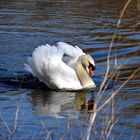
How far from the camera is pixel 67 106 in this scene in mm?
9453

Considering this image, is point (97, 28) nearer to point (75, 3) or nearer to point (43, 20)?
point (43, 20)

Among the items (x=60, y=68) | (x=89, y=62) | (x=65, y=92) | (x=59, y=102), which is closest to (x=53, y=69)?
(x=60, y=68)

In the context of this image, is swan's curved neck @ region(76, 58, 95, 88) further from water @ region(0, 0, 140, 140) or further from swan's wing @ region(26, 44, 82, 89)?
water @ region(0, 0, 140, 140)

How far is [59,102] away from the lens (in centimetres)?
968

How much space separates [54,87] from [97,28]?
17.9 feet

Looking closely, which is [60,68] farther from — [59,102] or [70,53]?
[59,102]

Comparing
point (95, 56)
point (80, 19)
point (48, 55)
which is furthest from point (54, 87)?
point (80, 19)

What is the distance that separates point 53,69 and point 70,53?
36.0 inches

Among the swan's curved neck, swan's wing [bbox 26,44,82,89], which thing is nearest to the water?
swan's wing [bbox 26,44,82,89]

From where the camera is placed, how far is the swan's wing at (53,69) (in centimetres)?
1065

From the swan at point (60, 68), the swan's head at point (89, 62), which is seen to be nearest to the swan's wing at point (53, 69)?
the swan at point (60, 68)

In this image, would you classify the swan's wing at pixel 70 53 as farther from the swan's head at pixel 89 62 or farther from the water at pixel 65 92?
the water at pixel 65 92

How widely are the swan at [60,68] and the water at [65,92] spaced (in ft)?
0.60


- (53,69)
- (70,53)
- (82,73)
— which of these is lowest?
(82,73)
